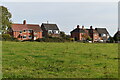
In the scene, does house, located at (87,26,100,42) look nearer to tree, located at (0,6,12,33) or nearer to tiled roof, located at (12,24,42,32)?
tiled roof, located at (12,24,42,32)

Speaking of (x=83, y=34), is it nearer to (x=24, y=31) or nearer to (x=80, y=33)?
(x=80, y=33)

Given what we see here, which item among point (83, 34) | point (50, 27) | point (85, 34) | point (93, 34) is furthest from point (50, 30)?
point (93, 34)

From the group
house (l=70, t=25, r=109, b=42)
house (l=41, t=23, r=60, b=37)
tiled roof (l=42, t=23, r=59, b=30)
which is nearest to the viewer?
house (l=41, t=23, r=60, b=37)

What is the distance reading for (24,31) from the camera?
310 feet

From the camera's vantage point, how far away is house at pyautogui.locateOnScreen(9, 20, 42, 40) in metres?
91.7

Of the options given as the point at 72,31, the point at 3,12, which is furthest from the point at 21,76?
the point at 72,31

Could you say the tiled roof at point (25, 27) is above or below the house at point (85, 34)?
above

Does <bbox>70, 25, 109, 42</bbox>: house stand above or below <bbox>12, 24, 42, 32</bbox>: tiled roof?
below

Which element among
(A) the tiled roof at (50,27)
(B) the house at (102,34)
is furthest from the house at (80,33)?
(B) the house at (102,34)

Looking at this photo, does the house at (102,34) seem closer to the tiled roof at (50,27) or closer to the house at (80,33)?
the house at (80,33)

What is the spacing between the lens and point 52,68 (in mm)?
12055

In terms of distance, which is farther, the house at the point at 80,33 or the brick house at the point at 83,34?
the brick house at the point at 83,34

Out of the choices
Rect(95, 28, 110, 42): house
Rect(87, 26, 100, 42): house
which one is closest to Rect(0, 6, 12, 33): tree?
Rect(87, 26, 100, 42): house

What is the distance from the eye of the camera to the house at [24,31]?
9169cm
